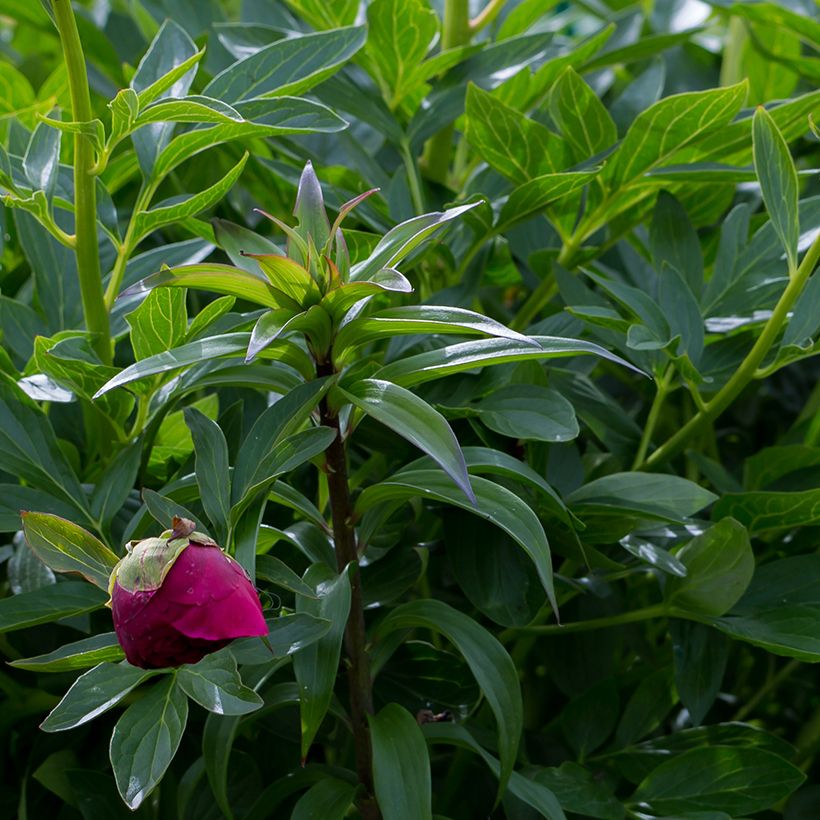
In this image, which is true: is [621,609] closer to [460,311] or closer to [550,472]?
[550,472]

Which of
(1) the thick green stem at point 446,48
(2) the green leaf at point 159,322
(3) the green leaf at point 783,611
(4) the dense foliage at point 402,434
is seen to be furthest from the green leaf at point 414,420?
(1) the thick green stem at point 446,48

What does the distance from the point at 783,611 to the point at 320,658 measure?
0.24 meters

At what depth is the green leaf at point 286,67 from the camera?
0.54 m

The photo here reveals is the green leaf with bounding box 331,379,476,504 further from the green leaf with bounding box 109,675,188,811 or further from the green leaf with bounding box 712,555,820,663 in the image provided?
the green leaf with bounding box 712,555,820,663

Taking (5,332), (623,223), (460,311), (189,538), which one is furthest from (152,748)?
(623,223)

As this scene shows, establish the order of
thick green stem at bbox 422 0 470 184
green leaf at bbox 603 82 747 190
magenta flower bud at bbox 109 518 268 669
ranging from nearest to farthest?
magenta flower bud at bbox 109 518 268 669, green leaf at bbox 603 82 747 190, thick green stem at bbox 422 0 470 184

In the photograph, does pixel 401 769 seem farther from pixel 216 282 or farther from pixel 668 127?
pixel 668 127

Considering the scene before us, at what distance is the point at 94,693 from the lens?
1.22ft

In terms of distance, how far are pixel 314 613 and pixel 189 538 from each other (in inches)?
3.1

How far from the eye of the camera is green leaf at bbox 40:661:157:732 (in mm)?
363

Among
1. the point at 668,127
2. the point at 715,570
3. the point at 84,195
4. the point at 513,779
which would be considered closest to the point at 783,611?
the point at 715,570

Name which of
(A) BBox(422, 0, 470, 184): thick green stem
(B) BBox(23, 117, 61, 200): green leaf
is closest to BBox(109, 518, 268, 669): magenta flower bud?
(B) BBox(23, 117, 61, 200): green leaf

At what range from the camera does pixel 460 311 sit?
0.38 metres

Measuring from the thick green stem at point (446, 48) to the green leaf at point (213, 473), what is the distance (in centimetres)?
36
